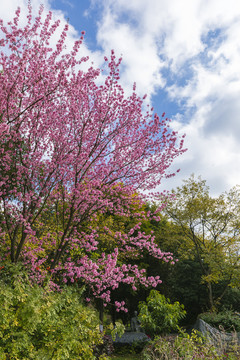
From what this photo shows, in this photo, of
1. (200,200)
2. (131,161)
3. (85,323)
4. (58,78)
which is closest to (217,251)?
(200,200)

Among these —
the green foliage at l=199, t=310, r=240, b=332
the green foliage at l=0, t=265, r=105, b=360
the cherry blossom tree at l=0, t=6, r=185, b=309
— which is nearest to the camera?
the green foliage at l=0, t=265, r=105, b=360

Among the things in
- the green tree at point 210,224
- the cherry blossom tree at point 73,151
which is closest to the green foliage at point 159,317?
the cherry blossom tree at point 73,151

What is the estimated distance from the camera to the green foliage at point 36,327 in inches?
160

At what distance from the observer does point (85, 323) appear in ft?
18.1

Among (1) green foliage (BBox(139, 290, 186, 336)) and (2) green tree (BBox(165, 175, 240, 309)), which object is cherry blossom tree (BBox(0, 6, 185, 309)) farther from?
(2) green tree (BBox(165, 175, 240, 309))

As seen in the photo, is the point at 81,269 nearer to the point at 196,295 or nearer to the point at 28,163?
the point at 28,163

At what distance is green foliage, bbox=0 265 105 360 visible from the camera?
13.3 ft

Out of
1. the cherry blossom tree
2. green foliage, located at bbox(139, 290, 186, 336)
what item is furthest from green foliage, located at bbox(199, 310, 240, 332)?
the cherry blossom tree

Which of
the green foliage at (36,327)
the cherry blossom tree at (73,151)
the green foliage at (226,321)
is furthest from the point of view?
the green foliage at (226,321)

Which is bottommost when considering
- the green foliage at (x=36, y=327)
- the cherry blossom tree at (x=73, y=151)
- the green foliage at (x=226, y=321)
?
the green foliage at (x=36, y=327)

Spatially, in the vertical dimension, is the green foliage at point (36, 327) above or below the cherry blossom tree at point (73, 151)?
below

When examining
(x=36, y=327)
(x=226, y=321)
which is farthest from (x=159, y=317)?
(x=36, y=327)

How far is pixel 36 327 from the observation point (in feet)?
14.5

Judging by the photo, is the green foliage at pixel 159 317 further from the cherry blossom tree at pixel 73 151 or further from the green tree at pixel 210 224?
the green tree at pixel 210 224
